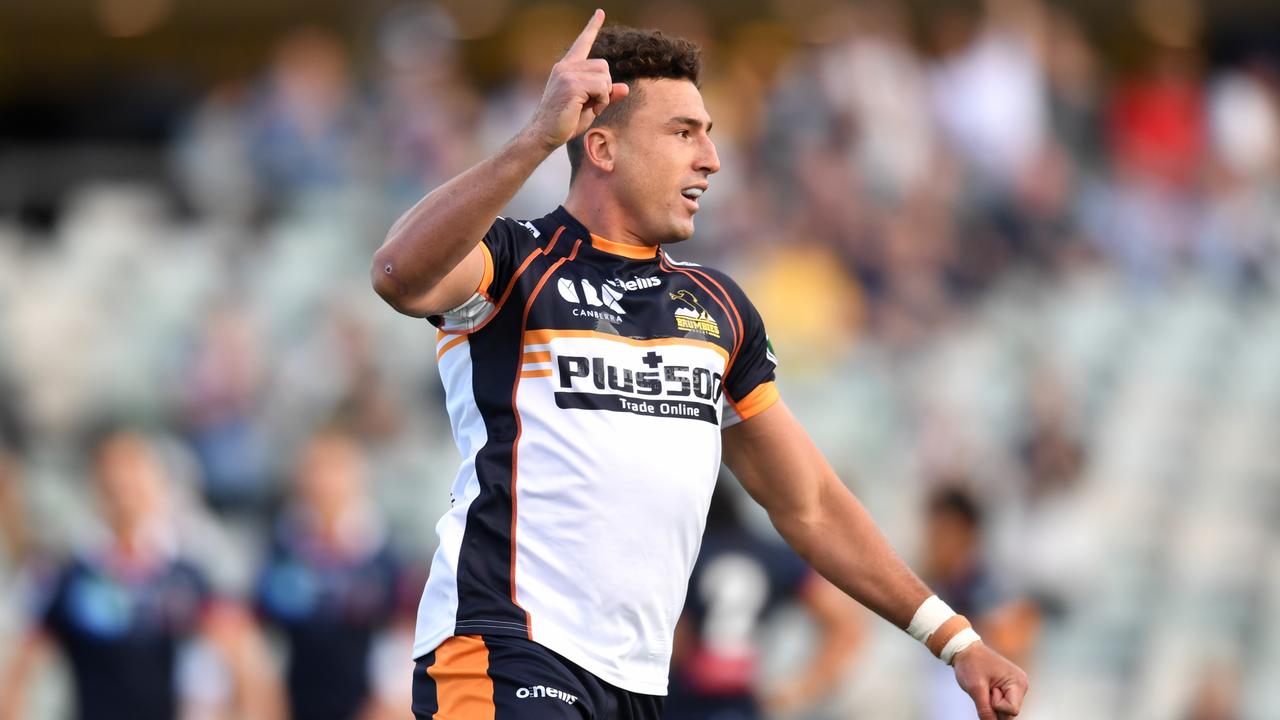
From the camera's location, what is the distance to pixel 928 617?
514 centimetres

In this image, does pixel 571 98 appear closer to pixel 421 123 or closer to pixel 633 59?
pixel 633 59

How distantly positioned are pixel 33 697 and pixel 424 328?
175 inches

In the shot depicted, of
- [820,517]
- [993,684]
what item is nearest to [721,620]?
[820,517]

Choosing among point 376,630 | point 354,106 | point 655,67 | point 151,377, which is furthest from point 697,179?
point 354,106

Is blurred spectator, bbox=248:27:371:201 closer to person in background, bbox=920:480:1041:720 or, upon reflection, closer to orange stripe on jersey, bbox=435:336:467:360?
person in background, bbox=920:480:1041:720

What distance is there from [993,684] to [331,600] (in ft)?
18.3

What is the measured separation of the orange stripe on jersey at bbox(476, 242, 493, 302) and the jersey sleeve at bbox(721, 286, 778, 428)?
76 centimetres

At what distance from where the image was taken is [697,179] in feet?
16.4

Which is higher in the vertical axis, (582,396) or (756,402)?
(756,402)

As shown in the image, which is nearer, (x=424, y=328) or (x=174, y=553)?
(x=174, y=553)

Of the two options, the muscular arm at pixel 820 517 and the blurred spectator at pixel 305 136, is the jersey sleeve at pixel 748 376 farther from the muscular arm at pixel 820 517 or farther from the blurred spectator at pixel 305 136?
the blurred spectator at pixel 305 136

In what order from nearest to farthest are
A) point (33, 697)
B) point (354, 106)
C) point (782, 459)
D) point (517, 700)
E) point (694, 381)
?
point (517, 700)
point (694, 381)
point (782, 459)
point (33, 697)
point (354, 106)

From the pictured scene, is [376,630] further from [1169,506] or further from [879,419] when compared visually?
[1169,506]

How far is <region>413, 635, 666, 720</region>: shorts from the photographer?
451cm
